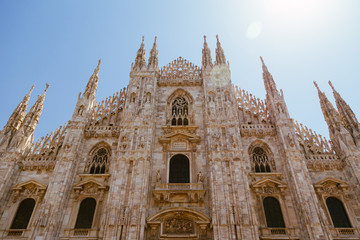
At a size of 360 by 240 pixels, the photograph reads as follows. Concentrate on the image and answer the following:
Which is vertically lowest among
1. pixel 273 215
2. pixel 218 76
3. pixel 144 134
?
pixel 273 215

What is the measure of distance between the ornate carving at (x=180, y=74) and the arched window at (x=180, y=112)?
5.47 ft

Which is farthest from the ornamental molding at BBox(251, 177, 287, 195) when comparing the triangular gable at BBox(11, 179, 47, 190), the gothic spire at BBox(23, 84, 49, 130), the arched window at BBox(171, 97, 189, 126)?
the gothic spire at BBox(23, 84, 49, 130)

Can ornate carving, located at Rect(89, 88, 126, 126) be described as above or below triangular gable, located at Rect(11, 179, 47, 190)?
above

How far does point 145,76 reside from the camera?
22.1 metres

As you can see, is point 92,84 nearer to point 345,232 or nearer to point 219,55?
point 219,55

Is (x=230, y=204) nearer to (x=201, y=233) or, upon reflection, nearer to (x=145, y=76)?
(x=201, y=233)

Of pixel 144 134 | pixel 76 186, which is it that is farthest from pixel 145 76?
pixel 76 186

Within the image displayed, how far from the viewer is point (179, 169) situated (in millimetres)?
17953

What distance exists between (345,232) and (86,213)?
51.2ft

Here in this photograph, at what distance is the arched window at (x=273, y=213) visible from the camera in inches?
610

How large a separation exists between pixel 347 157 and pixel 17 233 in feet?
69.7

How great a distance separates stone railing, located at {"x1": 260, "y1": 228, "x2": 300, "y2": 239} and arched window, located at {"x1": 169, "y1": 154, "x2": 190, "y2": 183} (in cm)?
557

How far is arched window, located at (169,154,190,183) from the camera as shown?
1748cm

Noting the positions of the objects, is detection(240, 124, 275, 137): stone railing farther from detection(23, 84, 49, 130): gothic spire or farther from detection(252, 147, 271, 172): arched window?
detection(23, 84, 49, 130): gothic spire
